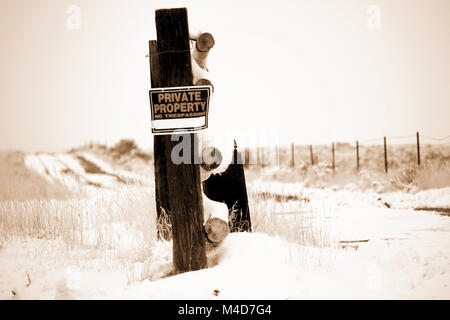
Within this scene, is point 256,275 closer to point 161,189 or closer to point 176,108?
point 176,108

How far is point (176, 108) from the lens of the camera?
2.64m

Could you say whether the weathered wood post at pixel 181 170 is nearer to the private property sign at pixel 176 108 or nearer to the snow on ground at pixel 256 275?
the private property sign at pixel 176 108

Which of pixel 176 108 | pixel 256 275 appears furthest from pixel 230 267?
pixel 176 108

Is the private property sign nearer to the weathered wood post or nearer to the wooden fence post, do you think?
the weathered wood post

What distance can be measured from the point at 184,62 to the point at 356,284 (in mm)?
1941

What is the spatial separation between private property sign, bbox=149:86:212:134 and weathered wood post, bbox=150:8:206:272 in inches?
2.2

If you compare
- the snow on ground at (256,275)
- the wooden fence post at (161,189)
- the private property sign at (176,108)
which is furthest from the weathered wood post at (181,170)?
the wooden fence post at (161,189)

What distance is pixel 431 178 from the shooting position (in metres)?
8.68

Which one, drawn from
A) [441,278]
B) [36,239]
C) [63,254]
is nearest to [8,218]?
[36,239]

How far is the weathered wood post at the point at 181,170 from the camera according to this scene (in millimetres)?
2662

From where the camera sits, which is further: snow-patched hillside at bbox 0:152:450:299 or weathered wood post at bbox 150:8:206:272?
weathered wood post at bbox 150:8:206:272

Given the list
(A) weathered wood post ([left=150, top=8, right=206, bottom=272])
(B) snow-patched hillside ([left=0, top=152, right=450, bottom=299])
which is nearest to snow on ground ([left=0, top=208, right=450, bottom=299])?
(B) snow-patched hillside ([left=0, top=152, right=450, bottom=299])

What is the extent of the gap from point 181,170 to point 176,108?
1.47 ft

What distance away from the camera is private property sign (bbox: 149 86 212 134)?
2.64m
